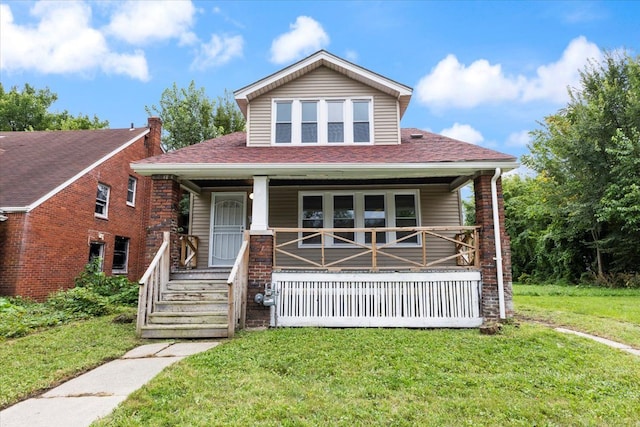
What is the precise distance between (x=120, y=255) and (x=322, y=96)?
11.0 m

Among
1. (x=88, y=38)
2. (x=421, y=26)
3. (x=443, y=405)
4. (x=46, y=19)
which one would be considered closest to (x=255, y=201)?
(x=443, y=405)

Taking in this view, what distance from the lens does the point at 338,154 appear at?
8.75m

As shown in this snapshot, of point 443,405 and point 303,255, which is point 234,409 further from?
point 303,255

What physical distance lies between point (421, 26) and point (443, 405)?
18.1 m

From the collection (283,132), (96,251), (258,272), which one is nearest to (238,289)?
(258,272)

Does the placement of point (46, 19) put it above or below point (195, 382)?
above

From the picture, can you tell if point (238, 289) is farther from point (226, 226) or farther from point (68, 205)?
point (68, 205)

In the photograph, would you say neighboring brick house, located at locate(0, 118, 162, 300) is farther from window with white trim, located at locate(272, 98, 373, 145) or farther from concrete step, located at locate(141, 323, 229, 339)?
window with white trim, located at locate(272, 98, 373, 145)

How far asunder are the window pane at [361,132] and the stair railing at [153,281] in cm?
517

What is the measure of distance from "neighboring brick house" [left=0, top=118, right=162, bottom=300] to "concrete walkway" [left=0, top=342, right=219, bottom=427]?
7637 mm

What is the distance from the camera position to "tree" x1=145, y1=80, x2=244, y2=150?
2180 centimetres

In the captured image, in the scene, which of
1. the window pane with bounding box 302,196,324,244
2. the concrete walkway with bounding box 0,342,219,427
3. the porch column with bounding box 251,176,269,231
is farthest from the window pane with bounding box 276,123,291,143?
the concrete walkway with bounding box 0,342,219,427

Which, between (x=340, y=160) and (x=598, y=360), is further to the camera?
(x=340, y=160)

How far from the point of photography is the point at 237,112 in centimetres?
2344
